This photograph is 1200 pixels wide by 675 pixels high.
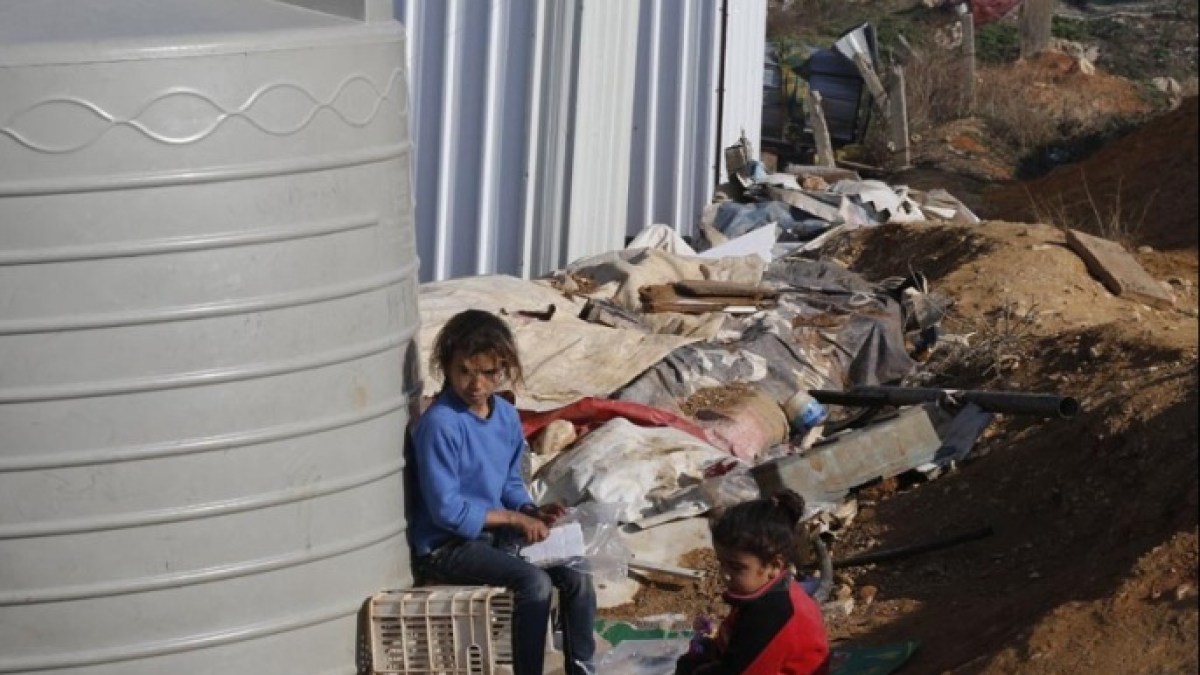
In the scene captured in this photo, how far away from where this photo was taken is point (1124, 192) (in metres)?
12.7

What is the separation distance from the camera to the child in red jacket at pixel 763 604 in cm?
404

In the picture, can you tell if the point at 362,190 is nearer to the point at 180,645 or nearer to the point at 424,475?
the point at 424,475

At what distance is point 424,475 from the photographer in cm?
466

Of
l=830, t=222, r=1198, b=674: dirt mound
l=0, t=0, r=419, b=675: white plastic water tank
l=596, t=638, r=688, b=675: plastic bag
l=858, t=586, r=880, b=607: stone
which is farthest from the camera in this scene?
l=858, t=586, r=880, b=607: stone

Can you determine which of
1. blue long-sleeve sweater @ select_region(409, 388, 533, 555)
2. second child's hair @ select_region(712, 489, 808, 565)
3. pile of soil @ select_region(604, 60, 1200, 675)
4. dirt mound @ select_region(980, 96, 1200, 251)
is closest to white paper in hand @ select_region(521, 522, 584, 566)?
blue long-sleeve sweater @ select_region(409, 388, 533, 555)

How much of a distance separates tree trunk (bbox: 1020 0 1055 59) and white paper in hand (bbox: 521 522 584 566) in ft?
64.5

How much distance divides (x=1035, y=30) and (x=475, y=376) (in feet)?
67.1

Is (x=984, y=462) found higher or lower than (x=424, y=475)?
lower

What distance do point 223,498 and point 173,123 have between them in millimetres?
838

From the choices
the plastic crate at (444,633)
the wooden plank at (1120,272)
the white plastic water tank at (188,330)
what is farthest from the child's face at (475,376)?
the wooden plank at (1120,272)

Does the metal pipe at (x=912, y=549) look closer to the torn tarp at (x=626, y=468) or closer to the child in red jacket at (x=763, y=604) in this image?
the torn tarp at (x=626, y=468)

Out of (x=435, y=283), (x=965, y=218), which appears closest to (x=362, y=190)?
(x=435, y=283)

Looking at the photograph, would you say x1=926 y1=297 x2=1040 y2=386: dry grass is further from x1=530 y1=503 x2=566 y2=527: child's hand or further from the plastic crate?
the plastic crate

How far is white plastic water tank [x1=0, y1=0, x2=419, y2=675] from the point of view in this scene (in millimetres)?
4016
